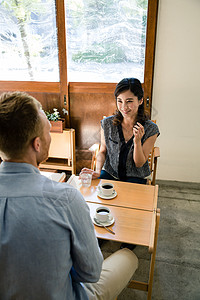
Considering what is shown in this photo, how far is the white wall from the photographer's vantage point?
266 centimetres

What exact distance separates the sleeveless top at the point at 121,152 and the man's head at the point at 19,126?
4.17 feet

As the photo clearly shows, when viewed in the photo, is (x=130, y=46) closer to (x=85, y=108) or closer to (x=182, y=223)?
(x=85, y=108)

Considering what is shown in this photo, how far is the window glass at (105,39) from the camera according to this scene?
278 centimetres

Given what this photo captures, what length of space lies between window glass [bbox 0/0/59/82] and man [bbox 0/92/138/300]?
2.47 metres

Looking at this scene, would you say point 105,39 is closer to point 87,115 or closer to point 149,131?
point 87,115

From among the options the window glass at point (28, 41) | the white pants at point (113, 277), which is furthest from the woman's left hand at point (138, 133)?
the window glass at point (28, 41)

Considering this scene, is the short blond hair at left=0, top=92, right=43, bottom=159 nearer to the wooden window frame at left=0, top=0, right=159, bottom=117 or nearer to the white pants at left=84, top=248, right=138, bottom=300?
the white pants at left=84, top=248, right=138, bottom=300

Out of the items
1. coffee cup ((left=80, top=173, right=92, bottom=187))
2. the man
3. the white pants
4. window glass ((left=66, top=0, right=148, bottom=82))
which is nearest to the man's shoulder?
the man

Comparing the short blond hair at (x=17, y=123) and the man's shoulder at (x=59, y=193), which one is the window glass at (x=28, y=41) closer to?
the short blond hair at (x=17, y=123)

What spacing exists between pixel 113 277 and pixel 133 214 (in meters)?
0.37

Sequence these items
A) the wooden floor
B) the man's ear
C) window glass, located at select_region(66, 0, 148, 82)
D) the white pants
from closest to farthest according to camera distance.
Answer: the man's ear → the white pants → the wooden floor → window glass, located at select_region(66, 0, 148, 82)

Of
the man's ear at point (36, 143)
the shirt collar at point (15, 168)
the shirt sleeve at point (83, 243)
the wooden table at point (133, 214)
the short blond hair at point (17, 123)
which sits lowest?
the wooden table at point (133, 214)

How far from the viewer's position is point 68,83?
310 cm

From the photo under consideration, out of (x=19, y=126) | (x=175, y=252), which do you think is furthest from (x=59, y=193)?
(x=175, y=252)
